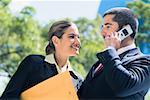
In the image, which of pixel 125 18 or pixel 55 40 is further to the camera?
pixel 55 40

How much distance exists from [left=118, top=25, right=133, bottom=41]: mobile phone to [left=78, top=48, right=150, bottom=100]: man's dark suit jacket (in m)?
0.06

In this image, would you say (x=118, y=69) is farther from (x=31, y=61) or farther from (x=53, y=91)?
(x=31, y=61)

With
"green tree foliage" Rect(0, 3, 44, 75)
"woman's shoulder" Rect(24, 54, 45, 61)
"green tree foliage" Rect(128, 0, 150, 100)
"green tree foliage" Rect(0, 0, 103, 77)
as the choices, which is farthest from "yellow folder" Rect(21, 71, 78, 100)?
"green tree foliage" Rect(0, 3, 44, 75)

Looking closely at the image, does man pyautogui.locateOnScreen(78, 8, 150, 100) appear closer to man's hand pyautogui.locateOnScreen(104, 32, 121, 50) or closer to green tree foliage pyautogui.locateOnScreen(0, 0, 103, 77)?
man's hand pyautogui.locateOnScreen(104, 32, 121, 50)

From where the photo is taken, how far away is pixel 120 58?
109cm

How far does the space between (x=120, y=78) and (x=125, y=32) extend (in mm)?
206

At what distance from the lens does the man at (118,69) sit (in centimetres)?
97

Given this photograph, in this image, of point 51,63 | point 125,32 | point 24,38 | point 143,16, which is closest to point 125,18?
point 125,32

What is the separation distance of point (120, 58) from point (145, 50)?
3.25ft

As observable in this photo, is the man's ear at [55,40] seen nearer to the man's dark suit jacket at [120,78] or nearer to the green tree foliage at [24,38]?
the man's dark suit jacket at [120,78]

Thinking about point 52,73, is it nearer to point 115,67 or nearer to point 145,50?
point 115,67

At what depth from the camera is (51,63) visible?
124cm

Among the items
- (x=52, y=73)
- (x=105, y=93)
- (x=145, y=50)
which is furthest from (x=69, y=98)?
(x=145, y=50)

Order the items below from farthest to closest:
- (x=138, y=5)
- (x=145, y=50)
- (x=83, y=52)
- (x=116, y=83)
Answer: (x=83, y=52)
(x=138, y=5)
(x=145, y=50)
(x=116, y=83)
